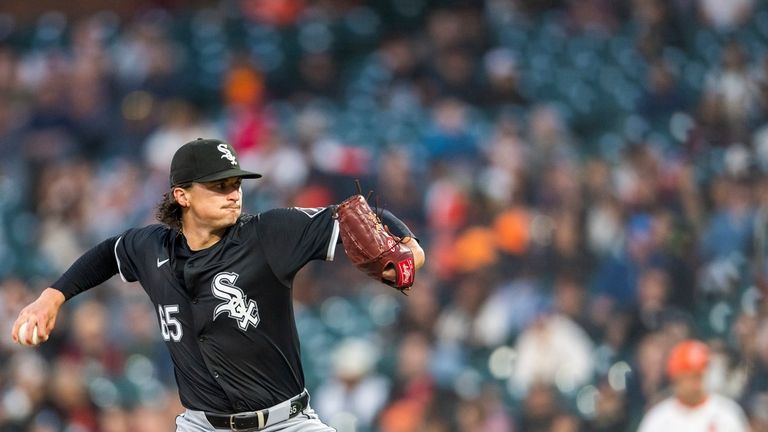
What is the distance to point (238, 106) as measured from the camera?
1034cm

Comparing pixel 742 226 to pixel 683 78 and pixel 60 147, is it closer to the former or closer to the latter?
pixel 683 78

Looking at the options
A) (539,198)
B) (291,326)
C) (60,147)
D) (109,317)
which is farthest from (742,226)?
(60,147)

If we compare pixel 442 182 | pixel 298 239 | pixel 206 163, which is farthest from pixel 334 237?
pixel 442 182

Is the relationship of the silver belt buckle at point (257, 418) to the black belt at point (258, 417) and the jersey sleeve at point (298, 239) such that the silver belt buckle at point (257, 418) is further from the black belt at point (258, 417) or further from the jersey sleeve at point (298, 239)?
the jersey sleeve at point (298, 239)

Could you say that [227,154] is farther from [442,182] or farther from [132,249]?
[442,182]

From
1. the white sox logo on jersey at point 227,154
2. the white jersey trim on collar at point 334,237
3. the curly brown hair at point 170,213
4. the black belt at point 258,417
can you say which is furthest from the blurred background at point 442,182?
the white sox logo on jersey at point 227,154

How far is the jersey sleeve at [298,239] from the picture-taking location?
411cm

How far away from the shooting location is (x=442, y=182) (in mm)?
8898

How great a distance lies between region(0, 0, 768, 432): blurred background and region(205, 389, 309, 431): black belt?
11.8ft

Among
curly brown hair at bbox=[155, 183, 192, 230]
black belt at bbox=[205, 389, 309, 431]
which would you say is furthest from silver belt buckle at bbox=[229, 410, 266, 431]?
curly brown hair at bbox=[155, 183, 192, 230]

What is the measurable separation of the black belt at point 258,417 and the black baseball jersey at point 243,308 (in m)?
0.03

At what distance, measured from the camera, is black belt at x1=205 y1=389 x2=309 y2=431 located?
4.16 meters

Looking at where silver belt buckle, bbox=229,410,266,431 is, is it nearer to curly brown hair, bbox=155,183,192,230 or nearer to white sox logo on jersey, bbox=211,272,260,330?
white sox logo on jersey, bbox=211,272,260,330

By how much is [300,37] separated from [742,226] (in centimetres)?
477
